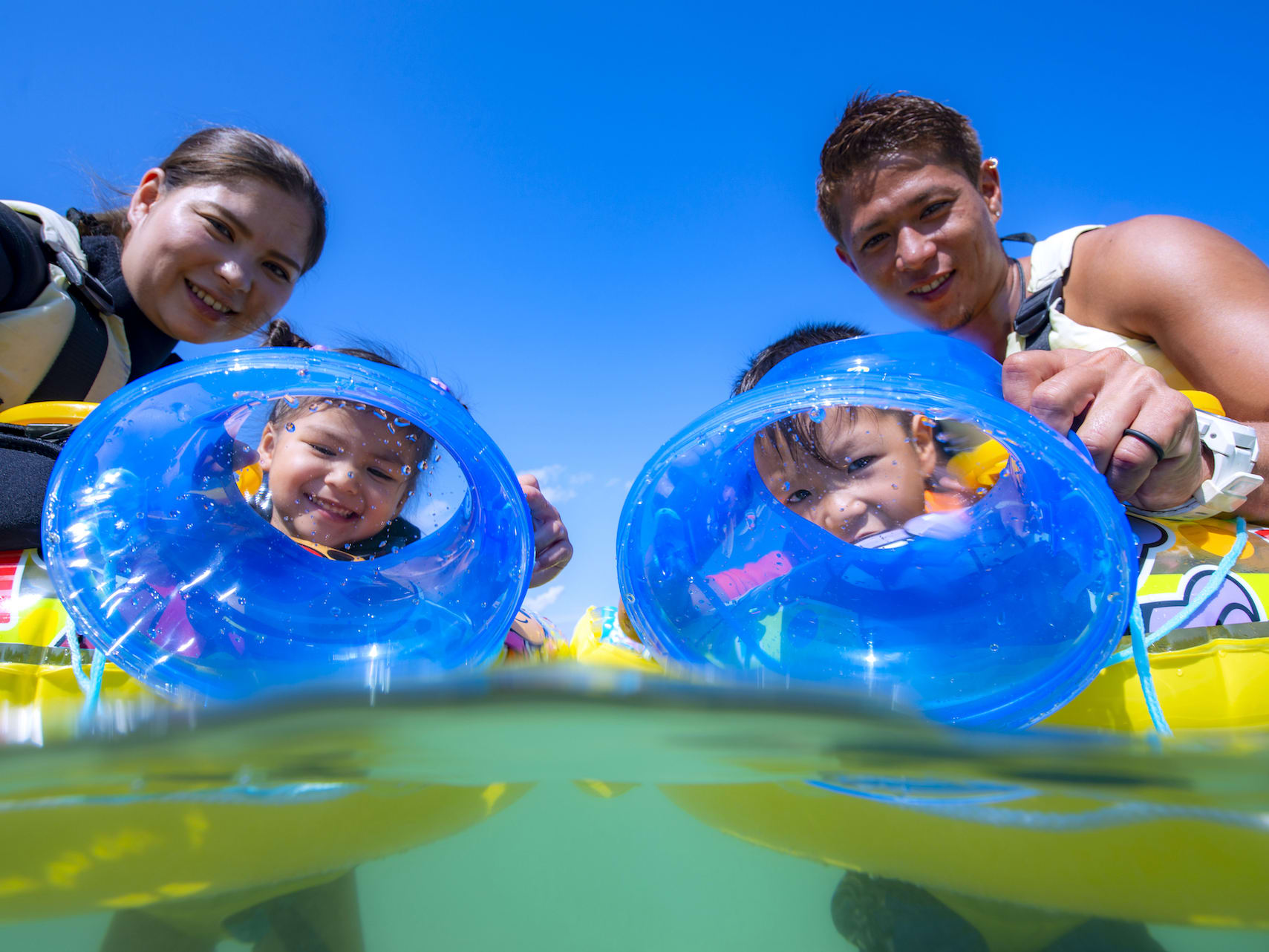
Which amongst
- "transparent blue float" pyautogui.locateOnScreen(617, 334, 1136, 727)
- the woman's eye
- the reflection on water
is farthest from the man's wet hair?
the reflection on water

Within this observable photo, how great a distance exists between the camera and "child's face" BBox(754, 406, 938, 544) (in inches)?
44.8

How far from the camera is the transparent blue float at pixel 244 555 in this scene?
0.91 m

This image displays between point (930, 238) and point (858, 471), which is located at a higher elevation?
point (930, 238)

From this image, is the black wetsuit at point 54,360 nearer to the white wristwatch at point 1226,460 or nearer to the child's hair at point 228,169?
the child's hair at point 228,169

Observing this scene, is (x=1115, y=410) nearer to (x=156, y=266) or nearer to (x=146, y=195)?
(x=156, y=266)

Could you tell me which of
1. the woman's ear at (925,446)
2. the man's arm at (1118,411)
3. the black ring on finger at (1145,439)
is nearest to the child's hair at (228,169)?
the woman's ear at (925,446)

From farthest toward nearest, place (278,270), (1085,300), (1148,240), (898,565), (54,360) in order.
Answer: (278,270) < (54,360) < (1085,300) < (1148,240) < (898,565)

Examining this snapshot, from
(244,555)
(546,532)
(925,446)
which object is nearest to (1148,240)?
(925,446)

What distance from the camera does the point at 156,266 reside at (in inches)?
74.1

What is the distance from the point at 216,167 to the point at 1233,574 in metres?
2.22

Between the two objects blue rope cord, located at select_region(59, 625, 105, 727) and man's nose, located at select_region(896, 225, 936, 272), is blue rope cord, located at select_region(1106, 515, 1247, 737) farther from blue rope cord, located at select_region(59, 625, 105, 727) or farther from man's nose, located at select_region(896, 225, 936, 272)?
blue rope cord, located at select_region(59, 625, 105, 727)

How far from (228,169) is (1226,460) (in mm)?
2119

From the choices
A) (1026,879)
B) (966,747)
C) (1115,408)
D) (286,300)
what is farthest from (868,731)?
(286,300)

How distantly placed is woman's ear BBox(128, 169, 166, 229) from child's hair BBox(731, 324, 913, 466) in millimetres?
1604
